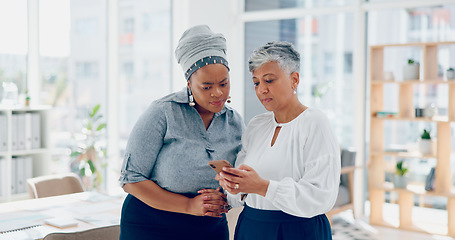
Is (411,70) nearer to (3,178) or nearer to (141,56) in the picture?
(141,56)

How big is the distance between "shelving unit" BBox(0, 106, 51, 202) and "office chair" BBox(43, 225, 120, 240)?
8.37 ft

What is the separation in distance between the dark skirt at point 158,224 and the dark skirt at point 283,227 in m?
Answer: 0.23

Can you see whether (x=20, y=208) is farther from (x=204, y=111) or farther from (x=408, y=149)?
(x=408, y=149)

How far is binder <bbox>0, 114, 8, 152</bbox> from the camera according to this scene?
4344 mm

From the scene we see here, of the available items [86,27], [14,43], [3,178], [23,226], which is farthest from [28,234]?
[86,27]

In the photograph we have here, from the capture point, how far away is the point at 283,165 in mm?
1647

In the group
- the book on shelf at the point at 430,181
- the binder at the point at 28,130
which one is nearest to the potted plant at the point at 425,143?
the book on shelf at the point at 430,181

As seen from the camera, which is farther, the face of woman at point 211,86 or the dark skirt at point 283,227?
the face of woman at point 211,86

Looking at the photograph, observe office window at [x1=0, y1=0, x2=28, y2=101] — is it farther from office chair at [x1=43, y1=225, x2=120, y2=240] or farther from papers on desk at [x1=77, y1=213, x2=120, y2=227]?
office chair at [x1=43, y1=225, x2=120, y2=240]

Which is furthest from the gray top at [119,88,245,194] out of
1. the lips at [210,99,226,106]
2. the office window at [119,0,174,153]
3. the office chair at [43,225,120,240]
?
the office window at [119,0,174,153]

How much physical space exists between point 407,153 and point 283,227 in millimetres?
4211

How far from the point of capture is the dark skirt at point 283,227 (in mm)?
1662

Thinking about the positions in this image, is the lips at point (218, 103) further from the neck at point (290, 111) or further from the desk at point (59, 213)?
the desk at point (59, 213)

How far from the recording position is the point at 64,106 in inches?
214
